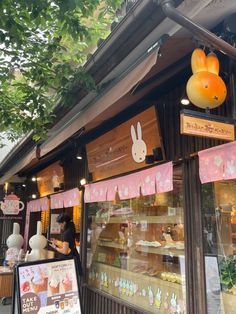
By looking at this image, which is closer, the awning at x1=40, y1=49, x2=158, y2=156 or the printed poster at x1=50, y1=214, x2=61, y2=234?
the awning at x1=40, y1=49, x2=158, y2=156

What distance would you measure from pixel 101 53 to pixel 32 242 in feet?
13.6

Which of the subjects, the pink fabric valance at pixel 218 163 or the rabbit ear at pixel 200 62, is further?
the pink fabric valance at pixel 218 163

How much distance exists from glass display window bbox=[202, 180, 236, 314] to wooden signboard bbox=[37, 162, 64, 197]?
476cm

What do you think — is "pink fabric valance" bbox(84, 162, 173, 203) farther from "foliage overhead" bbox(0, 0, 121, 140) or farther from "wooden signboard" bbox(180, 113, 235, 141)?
"foliage overhead" bbox(0, 0, 121, 140)

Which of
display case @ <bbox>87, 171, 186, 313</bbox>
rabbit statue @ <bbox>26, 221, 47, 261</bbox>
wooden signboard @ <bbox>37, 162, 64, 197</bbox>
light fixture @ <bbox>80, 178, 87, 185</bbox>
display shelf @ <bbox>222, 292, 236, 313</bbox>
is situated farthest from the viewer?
wooden signboard @ <bbox>37, 162, 64, 197</bbox>

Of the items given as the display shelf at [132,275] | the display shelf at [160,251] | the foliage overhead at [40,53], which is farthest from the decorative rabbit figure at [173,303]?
the foliage overhead at [40,53]

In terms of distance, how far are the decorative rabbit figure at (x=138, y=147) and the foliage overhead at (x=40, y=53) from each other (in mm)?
909

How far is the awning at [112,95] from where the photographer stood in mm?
2706

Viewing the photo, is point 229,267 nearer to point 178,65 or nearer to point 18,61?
point 178,65

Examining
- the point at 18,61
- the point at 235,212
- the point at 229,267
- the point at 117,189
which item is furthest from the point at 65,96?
the point at 229,267

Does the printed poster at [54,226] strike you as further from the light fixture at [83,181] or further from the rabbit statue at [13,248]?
the light fixture at [83,181]

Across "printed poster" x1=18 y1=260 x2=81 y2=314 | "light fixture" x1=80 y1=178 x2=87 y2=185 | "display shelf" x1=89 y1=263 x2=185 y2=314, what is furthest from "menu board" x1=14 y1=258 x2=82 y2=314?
"light fixture" x1=80 y1=178 x2=87 y2=185

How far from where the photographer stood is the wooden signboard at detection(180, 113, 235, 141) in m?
2.60

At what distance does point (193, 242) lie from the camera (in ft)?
11.8
